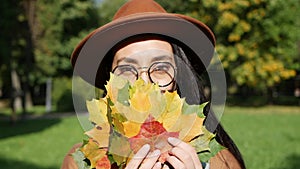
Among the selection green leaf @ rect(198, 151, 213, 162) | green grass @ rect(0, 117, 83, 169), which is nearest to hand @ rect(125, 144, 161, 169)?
green leaf @ rect(198, 151, 213, 162)

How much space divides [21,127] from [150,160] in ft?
47.3

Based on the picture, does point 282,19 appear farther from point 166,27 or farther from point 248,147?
point 166,27

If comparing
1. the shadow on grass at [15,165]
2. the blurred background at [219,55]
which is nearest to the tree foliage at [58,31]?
the blurred background at [219,55]

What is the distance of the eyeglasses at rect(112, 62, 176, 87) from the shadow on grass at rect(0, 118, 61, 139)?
11397 mm

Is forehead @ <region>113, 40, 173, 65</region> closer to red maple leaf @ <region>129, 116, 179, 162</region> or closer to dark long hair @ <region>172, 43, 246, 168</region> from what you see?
dark long hair @ <region>172, 43, 246, 168</region>

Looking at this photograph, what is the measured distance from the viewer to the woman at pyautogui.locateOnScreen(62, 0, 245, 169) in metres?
1.76

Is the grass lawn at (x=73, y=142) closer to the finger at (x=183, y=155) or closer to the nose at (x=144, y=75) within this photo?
the nose at (x=144, y=75)

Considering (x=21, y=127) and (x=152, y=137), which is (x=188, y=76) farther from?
(x=21, y=127)

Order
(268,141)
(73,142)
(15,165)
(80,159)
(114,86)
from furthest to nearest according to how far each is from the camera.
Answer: (73,142) → (268,141) → (15,165) → (80,159) → (114,86)

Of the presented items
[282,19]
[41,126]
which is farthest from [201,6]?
[41,126]

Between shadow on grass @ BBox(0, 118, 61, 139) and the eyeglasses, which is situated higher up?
the eyeglasses

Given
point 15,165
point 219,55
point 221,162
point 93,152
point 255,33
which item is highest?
point 93,152

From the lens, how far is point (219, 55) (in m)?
19.0

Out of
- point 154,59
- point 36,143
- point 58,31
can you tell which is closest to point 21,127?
point 36,143
